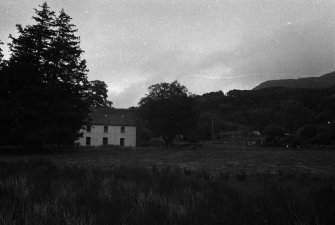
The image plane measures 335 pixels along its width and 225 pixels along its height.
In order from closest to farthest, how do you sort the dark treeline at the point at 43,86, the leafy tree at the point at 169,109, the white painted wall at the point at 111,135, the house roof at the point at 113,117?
the dark treeline at the point at 43,86, the leafy tree at the point at 169,109, the white painted wall at the point at 111,135, the house roof at the point at 113,117

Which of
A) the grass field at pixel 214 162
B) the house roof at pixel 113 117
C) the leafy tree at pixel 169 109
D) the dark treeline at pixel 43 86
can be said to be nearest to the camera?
the grass field at pixel 214 162

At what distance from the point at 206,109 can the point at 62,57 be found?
15432 cm

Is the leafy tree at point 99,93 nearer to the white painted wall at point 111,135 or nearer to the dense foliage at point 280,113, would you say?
the white painted wall at point 111,135

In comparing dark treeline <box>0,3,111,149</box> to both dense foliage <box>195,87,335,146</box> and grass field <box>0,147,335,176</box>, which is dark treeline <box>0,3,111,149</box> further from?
dense foliage <box>195,87,335,146</box>

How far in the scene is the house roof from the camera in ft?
202

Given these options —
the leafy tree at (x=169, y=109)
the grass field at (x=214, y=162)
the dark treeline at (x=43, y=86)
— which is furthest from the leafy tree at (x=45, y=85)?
the leafy tree at (x=169, y=109)

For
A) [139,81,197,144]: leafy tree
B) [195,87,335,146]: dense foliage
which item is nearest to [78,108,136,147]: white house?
[139,81,197,144]: leafy tree

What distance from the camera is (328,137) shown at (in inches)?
2120

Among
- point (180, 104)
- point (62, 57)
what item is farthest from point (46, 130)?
point (180, 104)

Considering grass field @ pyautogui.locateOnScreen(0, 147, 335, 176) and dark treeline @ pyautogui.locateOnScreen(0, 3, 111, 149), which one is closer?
grass field @ pyautogui.locateOnScreen(0, 147, 335, 176)

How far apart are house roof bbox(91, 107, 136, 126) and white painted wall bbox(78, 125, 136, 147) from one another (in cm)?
120

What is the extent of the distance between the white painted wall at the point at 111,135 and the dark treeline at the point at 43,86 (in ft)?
91.6

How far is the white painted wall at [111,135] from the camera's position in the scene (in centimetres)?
6056

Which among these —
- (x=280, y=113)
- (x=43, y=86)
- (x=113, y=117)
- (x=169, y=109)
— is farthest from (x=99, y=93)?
(x=280, y=113)
